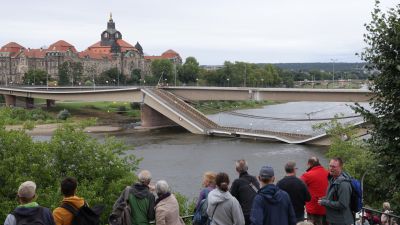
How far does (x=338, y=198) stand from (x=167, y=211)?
6.46 ft

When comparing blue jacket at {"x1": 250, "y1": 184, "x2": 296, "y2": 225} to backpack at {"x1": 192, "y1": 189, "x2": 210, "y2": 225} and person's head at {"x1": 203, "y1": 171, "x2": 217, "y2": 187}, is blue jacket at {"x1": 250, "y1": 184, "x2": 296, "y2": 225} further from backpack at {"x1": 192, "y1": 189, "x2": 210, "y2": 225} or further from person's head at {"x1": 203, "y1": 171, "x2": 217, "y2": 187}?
person's head at {"x1": 203, "y1": 171, "x2": 217, "y2": 187}

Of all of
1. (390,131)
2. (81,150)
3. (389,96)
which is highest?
(389,96)

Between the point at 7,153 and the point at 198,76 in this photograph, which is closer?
the point at 7,153

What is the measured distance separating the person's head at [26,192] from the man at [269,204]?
2.16 meters

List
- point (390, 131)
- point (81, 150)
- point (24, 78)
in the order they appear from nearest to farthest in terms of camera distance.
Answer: point (390, 131), point (81, 150), point (24, 78)

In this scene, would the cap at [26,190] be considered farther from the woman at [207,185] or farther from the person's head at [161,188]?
the woman at [207,185]

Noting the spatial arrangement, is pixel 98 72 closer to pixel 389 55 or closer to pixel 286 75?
pixel 286 75

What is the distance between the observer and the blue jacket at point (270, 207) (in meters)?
5.37

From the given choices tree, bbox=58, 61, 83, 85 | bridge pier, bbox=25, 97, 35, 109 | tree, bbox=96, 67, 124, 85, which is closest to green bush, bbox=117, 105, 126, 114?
bridge pier, bbox=25, 97, 35, 109

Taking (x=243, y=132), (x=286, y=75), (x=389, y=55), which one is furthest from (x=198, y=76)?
(x=389, y=55)

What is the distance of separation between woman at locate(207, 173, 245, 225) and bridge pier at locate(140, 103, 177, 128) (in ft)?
155

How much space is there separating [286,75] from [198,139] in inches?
3577

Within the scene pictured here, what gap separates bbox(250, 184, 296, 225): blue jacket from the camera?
5.37 meters

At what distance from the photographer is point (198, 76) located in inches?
3893
